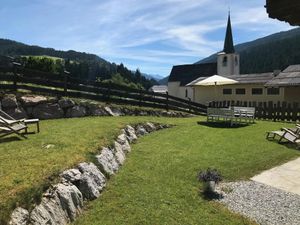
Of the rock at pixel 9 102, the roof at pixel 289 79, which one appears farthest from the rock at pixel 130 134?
the roof at pixel 289 79

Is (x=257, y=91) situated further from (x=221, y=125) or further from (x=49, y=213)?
(x=49, y=213)

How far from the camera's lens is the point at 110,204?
7047 millimetres

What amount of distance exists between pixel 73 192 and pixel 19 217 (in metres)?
1.59

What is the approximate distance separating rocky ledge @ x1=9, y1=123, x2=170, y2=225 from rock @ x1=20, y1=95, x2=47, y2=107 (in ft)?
21.9

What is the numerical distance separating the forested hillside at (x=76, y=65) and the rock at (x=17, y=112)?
16261 millimetres

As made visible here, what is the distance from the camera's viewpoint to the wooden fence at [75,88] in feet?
53.4

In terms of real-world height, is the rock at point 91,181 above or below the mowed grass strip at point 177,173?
above

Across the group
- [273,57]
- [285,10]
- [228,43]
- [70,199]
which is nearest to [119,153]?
[70,199]

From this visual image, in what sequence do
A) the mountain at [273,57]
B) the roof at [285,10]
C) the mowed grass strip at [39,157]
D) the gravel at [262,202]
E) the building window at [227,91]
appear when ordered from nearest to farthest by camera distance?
the roof at [285,10]
the mowed grass strip at [39,157]
the gravel at [262,202]
the building window at [227,91]
the mountain at [273,57]

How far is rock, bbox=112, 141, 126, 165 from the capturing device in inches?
391

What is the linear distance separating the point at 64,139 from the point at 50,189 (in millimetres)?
3625

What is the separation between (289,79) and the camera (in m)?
29.2

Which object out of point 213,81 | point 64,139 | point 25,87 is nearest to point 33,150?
point 64,139

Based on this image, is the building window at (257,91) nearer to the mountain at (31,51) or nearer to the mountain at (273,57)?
the mountain at (273,57)
